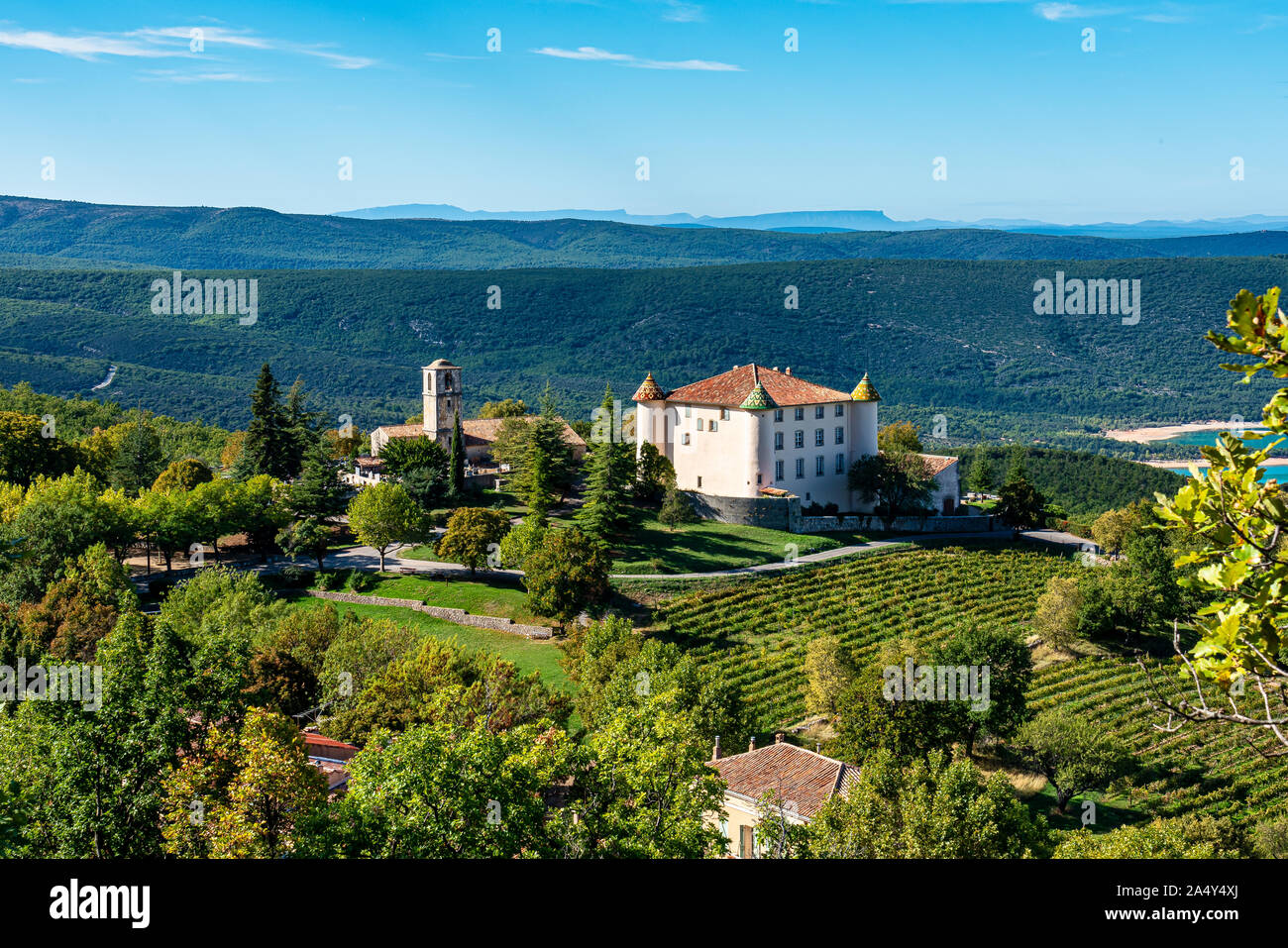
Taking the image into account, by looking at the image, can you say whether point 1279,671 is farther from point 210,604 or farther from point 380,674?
point 210,604

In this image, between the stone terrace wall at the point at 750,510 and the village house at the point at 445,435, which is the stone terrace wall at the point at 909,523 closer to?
the stone terrace wall at the point at 750,510

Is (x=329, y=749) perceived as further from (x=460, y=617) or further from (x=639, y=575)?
(x=639, y=575)

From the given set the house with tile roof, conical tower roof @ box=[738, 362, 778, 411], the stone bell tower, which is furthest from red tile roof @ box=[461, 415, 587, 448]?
the house with tile roof

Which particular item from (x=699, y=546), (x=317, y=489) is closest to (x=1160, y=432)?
(x=699, y=546)

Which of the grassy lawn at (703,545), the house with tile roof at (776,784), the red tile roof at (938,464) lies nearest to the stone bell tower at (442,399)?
the grassy lawn at (703,545)

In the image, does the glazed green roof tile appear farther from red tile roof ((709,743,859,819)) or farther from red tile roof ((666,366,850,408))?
red tile roof ((709,743,859,819))
